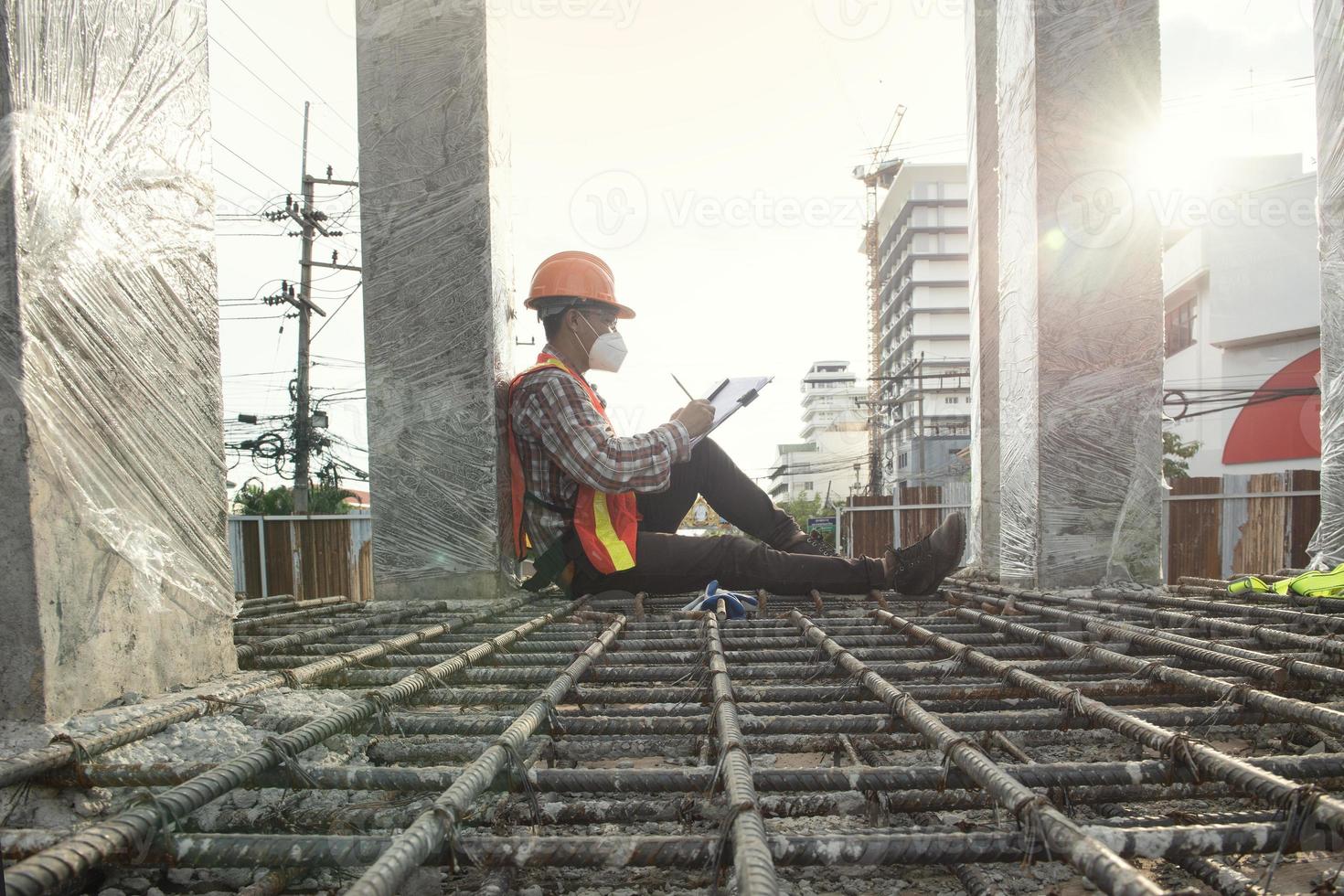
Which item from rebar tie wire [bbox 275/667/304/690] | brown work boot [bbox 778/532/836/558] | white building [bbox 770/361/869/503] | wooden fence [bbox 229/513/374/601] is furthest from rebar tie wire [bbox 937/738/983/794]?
white building [bbox 770/361/869/503]

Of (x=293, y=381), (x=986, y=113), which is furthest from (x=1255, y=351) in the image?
(x=293, y=381)

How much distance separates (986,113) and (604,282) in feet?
13.3

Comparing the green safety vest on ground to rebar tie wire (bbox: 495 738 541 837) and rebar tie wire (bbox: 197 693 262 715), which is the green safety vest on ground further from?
rebar tie wire (bbox: 197 693 262 715)

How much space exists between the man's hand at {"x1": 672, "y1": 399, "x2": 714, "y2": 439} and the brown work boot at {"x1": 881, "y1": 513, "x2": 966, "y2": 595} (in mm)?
918

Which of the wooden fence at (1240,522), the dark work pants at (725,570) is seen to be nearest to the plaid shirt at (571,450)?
the dark work pants at (725,570)

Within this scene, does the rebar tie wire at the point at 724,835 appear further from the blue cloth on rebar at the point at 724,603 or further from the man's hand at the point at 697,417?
the man's hand at the point at 697,417

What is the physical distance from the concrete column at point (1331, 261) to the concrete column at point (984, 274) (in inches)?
75.6

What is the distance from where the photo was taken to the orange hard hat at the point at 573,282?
358 cm

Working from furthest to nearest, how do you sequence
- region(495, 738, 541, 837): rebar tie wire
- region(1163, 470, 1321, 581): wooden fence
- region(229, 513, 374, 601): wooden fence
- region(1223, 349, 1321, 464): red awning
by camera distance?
region(1223, 349, 1321, 464): red awning
region(229, 513, 374, 601): wooden fence
region(1163, 470, 1321, 581): wooden fence
region(495, 738, 541, 837): rebar tie wire

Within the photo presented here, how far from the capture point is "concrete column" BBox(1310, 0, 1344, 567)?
3945 mm

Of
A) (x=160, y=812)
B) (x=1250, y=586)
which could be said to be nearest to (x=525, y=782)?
(x=160, y=812)

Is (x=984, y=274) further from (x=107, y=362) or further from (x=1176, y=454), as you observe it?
(x=1176, y=454)

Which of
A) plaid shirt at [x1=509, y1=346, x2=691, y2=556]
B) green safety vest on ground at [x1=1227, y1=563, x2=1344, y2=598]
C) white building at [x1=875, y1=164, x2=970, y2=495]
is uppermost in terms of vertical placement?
white building at [x1=875, y1=164, x2=970, y2=495]

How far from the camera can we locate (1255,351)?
2634 centimetres
